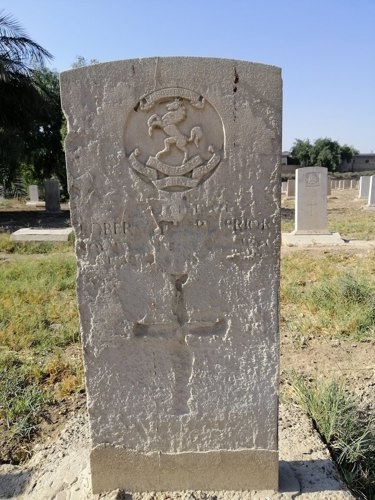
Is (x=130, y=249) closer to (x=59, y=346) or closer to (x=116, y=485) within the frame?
(x=116, y=485)

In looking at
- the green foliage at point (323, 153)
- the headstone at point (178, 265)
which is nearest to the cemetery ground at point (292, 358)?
the headstone at point (178, 265)

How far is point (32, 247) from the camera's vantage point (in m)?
9.06

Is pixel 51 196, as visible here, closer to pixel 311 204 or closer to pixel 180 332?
pixel 311 204

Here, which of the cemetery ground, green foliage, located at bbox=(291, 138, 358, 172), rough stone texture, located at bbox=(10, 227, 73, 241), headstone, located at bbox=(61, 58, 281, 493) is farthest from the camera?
green foliage, located at bbox=(291, 138, 358, 172)

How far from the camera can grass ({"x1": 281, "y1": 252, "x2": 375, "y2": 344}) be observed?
396 cm

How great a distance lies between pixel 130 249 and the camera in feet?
5.97

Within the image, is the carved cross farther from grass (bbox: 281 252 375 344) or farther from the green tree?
the green tree

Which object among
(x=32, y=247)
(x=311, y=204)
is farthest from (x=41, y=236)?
(x=311, y=204)

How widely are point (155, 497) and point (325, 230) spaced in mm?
8705

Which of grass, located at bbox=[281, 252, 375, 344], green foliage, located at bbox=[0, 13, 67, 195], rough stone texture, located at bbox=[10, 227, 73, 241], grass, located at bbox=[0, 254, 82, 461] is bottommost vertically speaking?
grass, located at bbox=[0, 254, 82, 461]

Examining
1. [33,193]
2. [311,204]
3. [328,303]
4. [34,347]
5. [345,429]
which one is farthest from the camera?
[33,193]

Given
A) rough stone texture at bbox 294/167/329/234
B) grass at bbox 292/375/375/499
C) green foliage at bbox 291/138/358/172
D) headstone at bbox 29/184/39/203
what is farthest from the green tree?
grass at bbox 292/375/375/499

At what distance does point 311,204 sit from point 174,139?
28.5ft

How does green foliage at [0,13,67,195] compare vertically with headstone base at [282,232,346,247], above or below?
above
